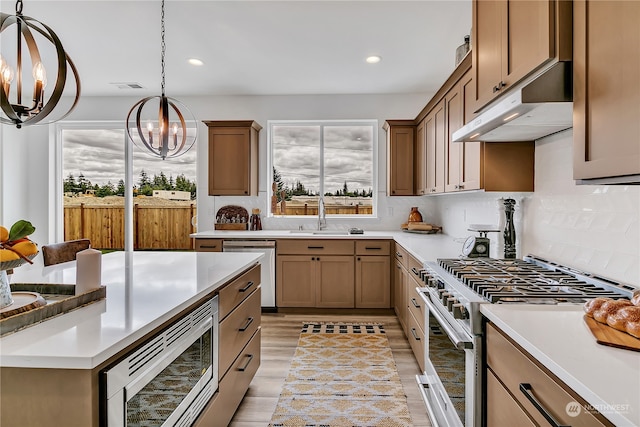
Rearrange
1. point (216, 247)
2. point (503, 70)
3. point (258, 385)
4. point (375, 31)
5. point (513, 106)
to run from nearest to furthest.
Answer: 1. point (513, 106)
2. point (503, 70)
3. point (258, 385)
4. point (375, 31)
5. point (216, 247)

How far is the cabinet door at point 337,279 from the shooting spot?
14.0 feet

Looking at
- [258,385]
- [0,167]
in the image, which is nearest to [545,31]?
[258,385]

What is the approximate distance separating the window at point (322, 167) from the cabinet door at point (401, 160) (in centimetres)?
Result: 51

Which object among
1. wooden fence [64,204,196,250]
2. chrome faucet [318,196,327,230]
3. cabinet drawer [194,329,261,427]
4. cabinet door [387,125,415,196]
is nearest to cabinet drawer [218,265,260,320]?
cabinet drawer [194,329,261,427]

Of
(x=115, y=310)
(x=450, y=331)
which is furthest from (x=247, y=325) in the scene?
(x=450, y=331)

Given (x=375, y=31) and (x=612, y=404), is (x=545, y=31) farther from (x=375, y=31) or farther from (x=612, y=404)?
(x=375, y=31)

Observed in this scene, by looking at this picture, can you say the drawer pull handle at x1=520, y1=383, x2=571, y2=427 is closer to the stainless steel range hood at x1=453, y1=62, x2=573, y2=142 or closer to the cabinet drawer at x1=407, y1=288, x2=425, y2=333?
the stainless steel range hood at x1=453, y1=62, x2=573, y2=142

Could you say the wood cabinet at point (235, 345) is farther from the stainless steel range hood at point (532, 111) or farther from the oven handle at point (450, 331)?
the stainless steel range hood at point (532, 111)

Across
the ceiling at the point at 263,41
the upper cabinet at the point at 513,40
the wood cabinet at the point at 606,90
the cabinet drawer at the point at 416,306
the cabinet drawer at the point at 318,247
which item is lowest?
the cabinet drawer at the point at 416,306

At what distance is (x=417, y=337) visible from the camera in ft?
9.18

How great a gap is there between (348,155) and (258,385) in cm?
323

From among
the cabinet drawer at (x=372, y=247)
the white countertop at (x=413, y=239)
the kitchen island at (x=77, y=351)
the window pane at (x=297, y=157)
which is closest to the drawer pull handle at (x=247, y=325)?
the kitchen island at (x=77, y=351)

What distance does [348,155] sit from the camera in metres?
5.07

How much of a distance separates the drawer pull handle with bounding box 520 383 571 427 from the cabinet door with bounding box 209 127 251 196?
13.0ft
